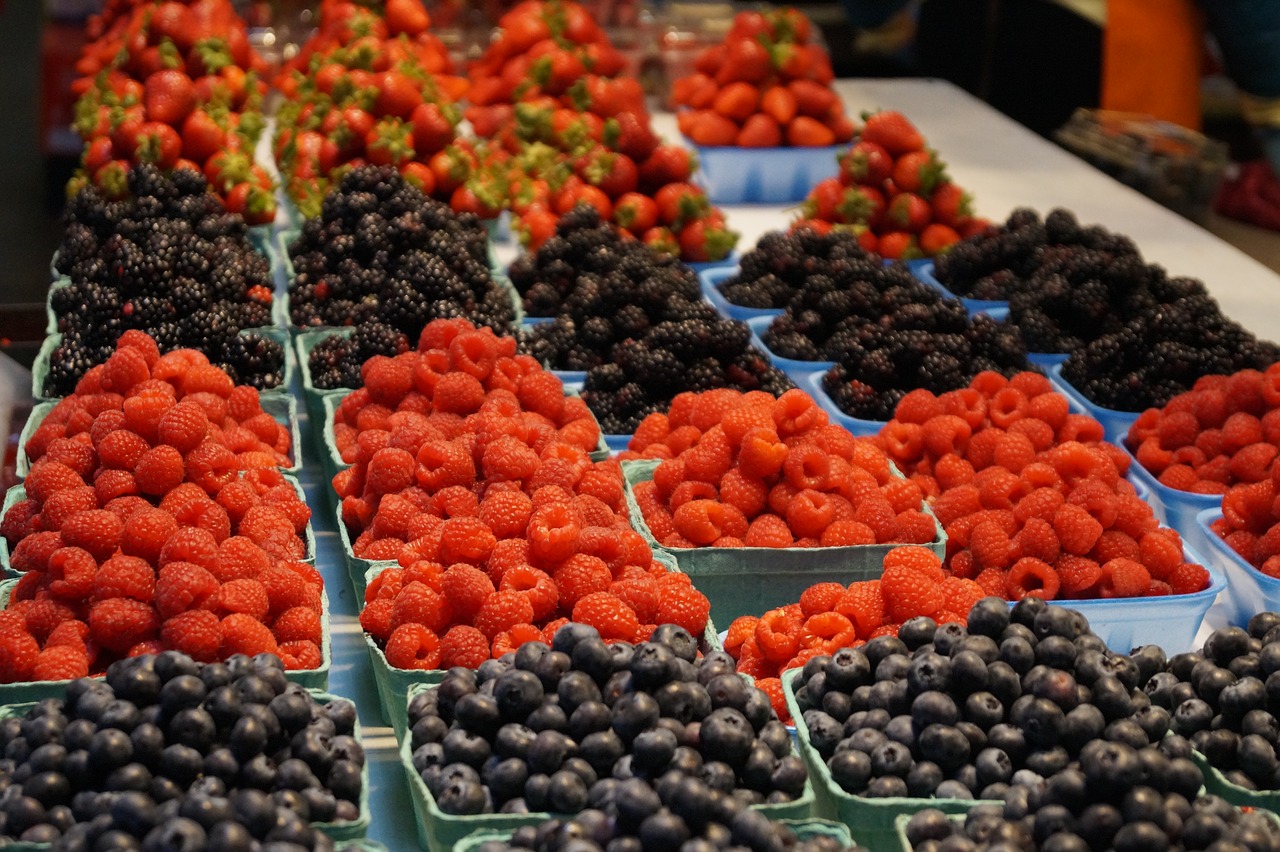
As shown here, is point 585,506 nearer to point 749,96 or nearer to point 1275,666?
point 1275,666

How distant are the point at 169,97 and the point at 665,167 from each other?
1063 mm

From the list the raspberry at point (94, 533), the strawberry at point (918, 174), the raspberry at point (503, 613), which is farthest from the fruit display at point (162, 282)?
the strawberry at point (918, 174)

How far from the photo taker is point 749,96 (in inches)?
144

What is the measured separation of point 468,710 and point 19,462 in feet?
3.33

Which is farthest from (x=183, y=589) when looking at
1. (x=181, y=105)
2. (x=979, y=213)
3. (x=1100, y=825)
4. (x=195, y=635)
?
(x=979, y=213)

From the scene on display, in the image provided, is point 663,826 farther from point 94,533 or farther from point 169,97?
point 169,97

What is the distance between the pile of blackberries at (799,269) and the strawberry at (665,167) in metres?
0.32

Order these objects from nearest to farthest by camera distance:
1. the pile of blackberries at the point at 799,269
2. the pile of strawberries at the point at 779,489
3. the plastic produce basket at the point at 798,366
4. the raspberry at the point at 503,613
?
the raspberry at the point at 503,613, the pile of strawberries at the point at 779,489, the plastic produce basket at the point at 798,366, the pile of blackberries at the point at 799,269

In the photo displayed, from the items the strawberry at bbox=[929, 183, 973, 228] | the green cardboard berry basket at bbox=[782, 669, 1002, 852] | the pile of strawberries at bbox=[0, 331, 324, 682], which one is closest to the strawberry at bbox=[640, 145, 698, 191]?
the strawberry at bbox=[929, 183, 973, 228]

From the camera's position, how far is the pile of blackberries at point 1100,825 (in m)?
1.25

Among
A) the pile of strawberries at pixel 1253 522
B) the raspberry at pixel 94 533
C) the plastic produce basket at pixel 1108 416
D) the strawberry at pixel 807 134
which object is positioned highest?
the raspberry at pixel 94 533

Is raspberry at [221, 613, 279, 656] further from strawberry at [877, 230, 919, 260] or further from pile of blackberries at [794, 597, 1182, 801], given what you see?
strawberry at [877, 230, 919, 260]

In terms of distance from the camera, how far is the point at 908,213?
323 cm

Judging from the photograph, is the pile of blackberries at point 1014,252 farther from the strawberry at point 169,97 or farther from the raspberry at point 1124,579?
the strawberry at point 169,97
